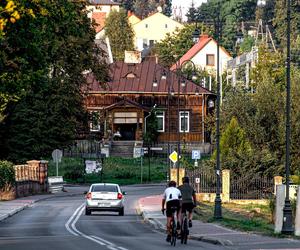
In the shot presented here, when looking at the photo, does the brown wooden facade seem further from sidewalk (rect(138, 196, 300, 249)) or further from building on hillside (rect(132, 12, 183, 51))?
building on hillside (rect(132, 12, 183, 51))

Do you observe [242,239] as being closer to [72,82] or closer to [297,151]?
[297,151]

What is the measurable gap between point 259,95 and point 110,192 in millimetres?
27167

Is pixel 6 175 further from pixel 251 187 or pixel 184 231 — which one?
pixel 184 231

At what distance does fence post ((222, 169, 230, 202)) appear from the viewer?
184ft

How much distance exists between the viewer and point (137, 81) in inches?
4016

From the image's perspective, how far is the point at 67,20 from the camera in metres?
31.6

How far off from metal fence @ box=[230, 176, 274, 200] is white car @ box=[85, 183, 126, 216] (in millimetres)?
12800

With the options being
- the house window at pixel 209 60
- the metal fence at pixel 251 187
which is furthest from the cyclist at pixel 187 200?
the house window at pixel 209 60

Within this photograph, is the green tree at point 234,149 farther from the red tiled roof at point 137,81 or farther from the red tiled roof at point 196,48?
the red tiled roof at point 196,48

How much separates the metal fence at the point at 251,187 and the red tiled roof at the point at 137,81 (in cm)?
4173

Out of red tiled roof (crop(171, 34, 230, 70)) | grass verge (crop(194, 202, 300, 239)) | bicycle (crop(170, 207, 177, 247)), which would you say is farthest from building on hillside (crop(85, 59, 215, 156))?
bicycle (crop(170, 207, 177, 247))

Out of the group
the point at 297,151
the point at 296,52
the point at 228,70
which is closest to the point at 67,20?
the point at 297,151

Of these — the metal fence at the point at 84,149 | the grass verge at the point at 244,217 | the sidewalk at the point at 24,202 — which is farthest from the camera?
the metal fence at the point at 84,149

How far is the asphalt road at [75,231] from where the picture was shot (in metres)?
27.0
